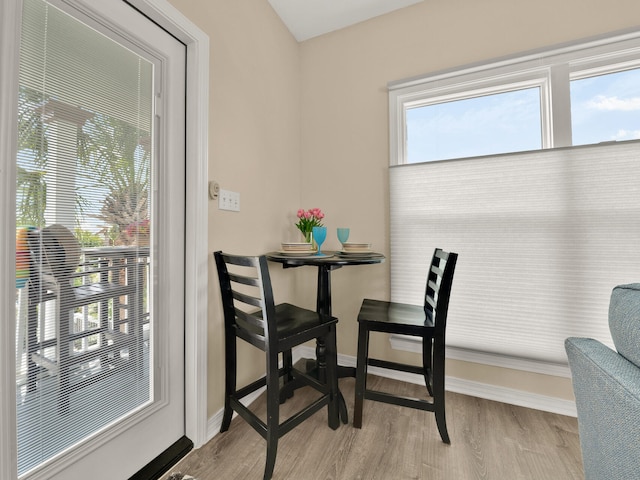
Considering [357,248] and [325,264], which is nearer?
[325,264]

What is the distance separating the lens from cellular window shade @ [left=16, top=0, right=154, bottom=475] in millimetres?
885

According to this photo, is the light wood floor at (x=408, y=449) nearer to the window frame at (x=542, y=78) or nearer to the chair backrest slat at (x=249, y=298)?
the chair backrest slat at (x=249, y=298)

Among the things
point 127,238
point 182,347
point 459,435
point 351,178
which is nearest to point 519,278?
point 459,435

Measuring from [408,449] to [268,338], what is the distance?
887 millimetres

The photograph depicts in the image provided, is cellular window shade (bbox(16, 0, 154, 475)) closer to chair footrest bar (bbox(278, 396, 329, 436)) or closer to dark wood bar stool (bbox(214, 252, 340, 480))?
dark wood bar stool (bbox(214, 252, 340, 480))

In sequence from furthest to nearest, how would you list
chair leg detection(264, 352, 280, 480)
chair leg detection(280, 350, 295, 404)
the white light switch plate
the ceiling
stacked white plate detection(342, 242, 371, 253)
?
the ceiling
stacked white plate detection(342, 242, 371, 253)
chair leg detection(280, 350, 295, 404)
the white light switch plate
chair leg detection(264, 352, 280, 480)

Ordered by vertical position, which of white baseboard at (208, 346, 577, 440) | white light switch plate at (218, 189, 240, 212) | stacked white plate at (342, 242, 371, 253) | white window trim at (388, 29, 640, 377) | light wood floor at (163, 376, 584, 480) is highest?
white window trim at (388, 29, 640, 377)

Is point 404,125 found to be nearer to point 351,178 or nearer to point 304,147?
point 351,178

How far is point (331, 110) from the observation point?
232 centimetres

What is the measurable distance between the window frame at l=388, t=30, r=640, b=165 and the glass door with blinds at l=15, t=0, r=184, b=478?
1.48 m

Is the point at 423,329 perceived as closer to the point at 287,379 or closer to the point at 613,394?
the point at 613,394

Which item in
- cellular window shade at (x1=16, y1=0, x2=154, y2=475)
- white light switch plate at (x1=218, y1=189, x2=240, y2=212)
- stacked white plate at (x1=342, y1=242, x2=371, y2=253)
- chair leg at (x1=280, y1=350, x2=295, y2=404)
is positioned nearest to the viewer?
cellular window shade at (x1=16, y1=0, x2=154, y2=475)

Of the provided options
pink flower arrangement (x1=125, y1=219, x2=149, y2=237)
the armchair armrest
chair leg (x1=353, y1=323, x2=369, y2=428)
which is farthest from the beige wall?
the armchair armrest

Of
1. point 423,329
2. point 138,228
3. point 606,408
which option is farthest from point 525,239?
point 138,228
